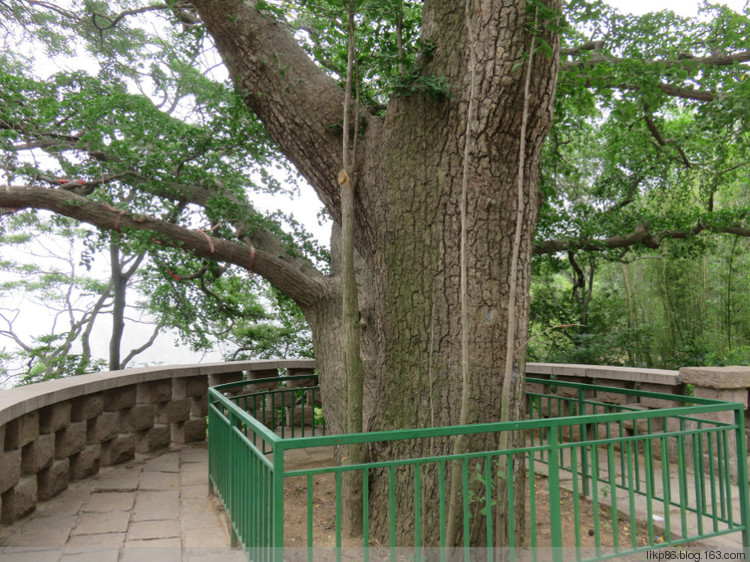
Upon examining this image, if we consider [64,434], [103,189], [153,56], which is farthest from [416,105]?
[153,56]

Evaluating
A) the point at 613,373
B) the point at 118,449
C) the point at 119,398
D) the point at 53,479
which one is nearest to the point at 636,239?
the point at 613,373

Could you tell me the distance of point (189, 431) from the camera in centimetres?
624

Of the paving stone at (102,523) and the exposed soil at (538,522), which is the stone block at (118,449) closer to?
the paving stone at (102,523)

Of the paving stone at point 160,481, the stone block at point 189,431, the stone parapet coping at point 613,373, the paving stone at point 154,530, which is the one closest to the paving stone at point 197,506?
the paving stone at point 154,530

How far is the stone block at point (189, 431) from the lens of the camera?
6168mm

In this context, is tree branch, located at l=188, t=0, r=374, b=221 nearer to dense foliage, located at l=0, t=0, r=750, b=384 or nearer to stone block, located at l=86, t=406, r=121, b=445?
dense foliage, located at l=0, t=0, r=750, b=384

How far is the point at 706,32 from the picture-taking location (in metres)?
6.54

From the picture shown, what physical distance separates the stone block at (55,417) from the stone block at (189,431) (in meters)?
1.73

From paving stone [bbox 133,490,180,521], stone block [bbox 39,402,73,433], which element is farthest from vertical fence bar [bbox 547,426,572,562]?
stone block [bbox 39,402,73,433]

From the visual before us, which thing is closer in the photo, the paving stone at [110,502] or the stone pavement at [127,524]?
the stone pavement at [127,524]

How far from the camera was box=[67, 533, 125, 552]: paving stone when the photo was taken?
344 centimetres

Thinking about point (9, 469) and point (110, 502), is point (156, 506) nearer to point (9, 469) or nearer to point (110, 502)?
point (110, 502)

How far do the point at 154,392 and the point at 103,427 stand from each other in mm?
763

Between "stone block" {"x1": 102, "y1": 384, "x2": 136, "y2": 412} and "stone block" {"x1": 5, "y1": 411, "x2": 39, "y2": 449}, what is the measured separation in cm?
121
